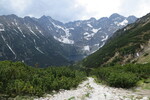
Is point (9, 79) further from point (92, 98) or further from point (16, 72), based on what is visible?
point (92, 98)

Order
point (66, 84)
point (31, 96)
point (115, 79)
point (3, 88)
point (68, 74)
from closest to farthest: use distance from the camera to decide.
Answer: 1. point (31, 96)
2. point (3, 88)
3. point (66, 84)
4. point (115, 79)
5. point (68, 74)

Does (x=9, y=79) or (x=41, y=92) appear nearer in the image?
(x=41, y=92)

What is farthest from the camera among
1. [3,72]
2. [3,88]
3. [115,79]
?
[115,79]

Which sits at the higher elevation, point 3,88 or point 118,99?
point 3,88

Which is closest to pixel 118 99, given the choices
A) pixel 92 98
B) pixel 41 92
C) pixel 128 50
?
pixel 92 98

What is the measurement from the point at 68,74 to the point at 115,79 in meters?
17.1

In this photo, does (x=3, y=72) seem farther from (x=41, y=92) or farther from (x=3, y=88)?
(x=41, y=92)

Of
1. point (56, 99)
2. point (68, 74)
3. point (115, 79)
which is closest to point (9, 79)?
point (56, 99)

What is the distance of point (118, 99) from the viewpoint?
76.1 ft

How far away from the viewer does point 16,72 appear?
32.6 m

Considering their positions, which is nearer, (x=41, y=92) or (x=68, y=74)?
(x=41, y=92)

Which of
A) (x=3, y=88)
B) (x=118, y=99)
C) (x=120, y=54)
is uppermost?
(x=120, y=54)

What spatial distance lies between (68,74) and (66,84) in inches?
669

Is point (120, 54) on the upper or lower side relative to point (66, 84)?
upper
